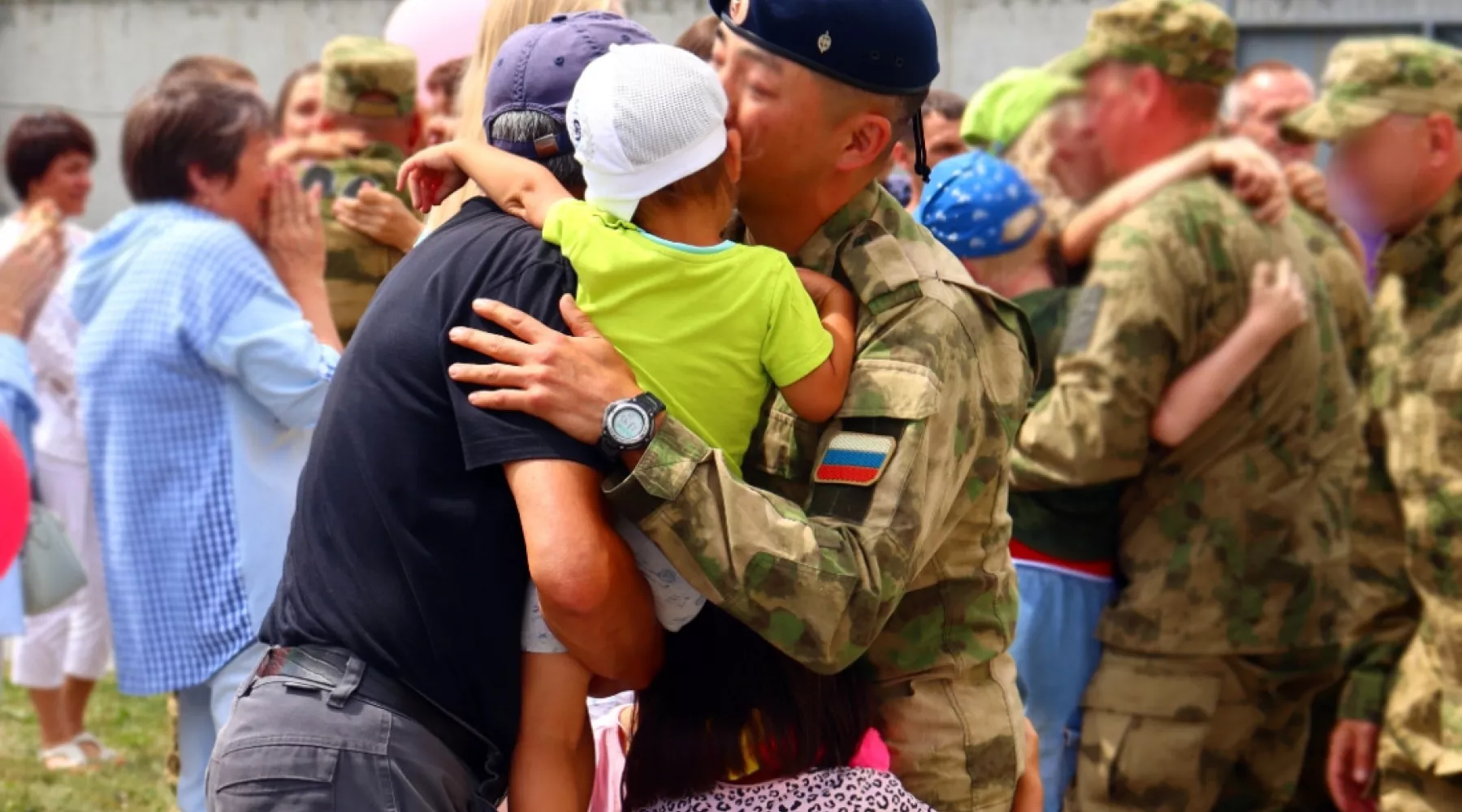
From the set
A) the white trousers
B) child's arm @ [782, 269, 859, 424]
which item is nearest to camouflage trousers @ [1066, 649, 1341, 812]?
child's arm @ [782, 269, 859, 424]

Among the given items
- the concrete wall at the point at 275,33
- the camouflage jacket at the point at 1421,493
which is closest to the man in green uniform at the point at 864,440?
the camouflage jacket at the point at 1421,493

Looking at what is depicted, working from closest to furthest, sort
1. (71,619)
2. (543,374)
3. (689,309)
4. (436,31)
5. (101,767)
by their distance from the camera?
(543,374) < (689,309) < (436,31) < (101,767) < (71,619)

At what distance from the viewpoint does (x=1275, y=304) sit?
3957 millimetres

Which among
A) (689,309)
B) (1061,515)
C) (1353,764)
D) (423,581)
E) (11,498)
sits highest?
(689,309)

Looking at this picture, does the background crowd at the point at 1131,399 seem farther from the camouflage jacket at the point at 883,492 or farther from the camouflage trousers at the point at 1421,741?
the camouflage jacket at the point at 883,492

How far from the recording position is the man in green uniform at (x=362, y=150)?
4.85 m

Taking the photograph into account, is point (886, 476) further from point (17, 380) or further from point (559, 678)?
point (17, 380)

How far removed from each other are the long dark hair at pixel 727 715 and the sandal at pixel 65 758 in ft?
16.0

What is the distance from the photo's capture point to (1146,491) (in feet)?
13.7

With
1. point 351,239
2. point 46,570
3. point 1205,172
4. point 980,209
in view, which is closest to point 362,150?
point 351,239

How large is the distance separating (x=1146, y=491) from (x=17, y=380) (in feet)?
11.2

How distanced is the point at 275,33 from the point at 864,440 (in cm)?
1101

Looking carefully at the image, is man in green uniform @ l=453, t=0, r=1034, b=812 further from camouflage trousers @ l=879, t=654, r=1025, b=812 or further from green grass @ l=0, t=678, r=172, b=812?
green grass @ l=0, t=678, r=172, b=812

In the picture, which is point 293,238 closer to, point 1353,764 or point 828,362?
point 828,362
